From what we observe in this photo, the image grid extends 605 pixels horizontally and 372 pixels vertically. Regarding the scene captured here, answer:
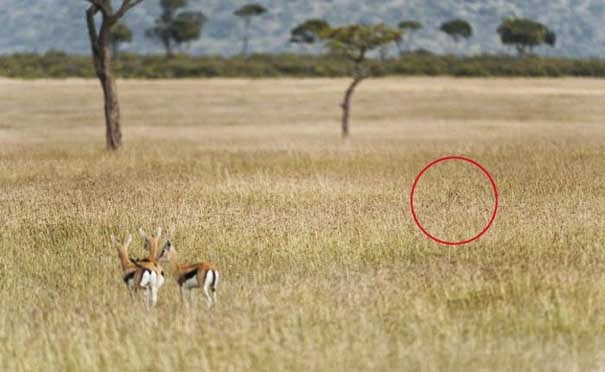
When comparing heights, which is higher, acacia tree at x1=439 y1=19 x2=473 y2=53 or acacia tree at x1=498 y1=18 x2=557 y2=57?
acacia tree at x1=498 y1=18 x2=557 y2=57

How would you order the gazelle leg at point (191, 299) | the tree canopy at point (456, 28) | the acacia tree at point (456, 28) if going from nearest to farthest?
the gazelle leg at point (191, 299)
the tree canopy at point (456, 28)
the acacia tree at point (456, 28)

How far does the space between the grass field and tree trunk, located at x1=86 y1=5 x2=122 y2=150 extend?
2408 millimetres

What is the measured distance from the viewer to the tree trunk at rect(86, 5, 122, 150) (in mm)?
27344

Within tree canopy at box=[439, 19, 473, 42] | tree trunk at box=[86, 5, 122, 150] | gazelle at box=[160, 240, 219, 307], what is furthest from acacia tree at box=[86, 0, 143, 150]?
tree canopy at box=[439, 19, 473, 42]

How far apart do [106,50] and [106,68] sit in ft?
1.58

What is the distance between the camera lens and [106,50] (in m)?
27.9

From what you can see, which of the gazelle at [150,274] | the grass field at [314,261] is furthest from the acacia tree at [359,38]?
the gazelle at [150,274]

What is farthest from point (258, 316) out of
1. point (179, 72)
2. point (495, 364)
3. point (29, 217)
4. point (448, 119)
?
point (179, 72)

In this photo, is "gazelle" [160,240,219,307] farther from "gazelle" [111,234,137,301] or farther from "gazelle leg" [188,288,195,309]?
"gazelle" [111,234,137,301]

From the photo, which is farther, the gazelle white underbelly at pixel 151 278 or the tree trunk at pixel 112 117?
the tree trunk at pixel 112 117

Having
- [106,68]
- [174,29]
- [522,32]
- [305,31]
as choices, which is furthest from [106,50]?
[305,31]

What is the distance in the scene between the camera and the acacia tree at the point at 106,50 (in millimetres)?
27203

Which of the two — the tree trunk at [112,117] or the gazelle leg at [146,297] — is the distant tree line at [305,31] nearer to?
the tree trunk at [112,117]


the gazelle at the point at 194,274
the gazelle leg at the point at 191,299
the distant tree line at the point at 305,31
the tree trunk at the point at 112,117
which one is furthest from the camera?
the distant tree line at the point at 305,31
